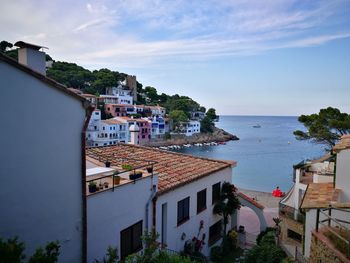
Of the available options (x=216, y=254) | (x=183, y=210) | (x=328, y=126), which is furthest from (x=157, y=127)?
(x=183, y=210)

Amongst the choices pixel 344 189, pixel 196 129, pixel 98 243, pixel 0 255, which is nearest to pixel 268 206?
pixel 344 189

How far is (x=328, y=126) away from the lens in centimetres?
3375

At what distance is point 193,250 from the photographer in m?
14.9

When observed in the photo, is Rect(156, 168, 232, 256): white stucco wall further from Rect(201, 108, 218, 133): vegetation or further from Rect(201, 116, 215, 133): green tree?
Rect(201, 108, 218, 133): vegetation

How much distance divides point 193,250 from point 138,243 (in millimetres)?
4772

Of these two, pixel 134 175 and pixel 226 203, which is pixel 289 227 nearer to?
pixel 226 203

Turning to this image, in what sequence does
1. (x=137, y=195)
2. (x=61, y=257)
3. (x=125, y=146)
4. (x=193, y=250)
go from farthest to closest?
(x=125, y=146) → (x=193, y=250) → (x=137, y=195) → (x=61, y=257)

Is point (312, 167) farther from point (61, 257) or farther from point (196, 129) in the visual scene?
point (196, 129)

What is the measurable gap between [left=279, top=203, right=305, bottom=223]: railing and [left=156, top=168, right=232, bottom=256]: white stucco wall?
4697mm

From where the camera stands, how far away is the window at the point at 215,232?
1755 cm

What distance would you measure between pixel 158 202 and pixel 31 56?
7.39 metres

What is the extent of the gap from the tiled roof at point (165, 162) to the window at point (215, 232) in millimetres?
3691

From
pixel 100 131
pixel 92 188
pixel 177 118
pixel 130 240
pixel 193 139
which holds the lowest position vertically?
pixel 193 139

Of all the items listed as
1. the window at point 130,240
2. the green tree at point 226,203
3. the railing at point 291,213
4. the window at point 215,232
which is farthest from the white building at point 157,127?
the window at point 130,240
